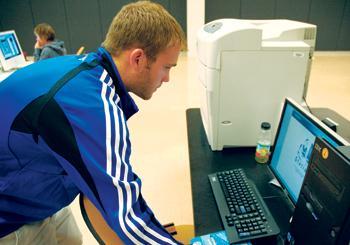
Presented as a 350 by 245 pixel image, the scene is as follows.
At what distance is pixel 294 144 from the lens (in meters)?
0.97

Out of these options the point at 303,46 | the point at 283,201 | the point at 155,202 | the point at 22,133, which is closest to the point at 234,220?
the point at 283,201

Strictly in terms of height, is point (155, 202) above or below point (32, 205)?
below

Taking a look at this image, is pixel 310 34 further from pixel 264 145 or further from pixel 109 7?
pixel 109 7

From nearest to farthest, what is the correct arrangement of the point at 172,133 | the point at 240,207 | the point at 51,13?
1. the point at 240,207
2. the point at 172,133
3. the point at 51,13

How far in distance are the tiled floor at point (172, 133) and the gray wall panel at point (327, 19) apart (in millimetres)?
734

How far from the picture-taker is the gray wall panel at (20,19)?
6012mm

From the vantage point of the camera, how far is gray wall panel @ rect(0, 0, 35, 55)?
6012mm

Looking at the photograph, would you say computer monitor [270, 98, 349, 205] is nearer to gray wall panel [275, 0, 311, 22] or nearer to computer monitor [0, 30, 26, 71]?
computer monitor [0, 30, 26, 71]

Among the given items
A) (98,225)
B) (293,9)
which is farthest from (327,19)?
(98,225)

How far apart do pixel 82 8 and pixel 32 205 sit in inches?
236

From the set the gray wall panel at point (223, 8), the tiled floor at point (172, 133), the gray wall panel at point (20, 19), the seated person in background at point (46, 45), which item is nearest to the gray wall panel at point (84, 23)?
the gray wall panel at point (20, 19)

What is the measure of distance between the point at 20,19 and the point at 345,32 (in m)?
6.87

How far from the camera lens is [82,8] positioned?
607 cm

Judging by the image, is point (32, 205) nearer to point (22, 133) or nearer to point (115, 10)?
point (22, 133)
